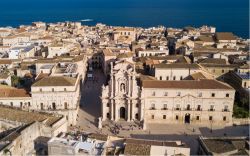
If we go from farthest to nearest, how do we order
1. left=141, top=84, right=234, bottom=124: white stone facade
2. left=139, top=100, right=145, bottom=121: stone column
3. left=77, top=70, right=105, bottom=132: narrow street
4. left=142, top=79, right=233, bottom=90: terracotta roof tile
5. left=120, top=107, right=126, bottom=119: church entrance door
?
left=120, top=107, right=126, bottom=119: church entrance door
left=77, top=70, right=105, bottom=132: narrow street
left=142, top=79, right=233, bottom=90: terracotta roof tile
left=141, top=84, right=234, bottom=124: white stone facade
left=139, top=100, right=145, bottom=121: stone column

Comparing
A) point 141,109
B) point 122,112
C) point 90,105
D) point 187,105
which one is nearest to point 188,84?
point 187,105

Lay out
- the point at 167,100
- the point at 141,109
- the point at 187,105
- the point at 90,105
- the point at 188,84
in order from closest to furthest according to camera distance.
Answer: the point at 141,109, the point at 167,100, the point at 187,105, the point at 188,84, the point at 90,105

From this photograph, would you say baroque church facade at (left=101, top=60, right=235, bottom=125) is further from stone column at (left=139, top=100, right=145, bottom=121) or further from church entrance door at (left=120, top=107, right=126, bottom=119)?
church entrance door at (left=120, top=107, right=126, bottom=119)

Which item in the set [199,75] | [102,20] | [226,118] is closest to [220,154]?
[226,118]

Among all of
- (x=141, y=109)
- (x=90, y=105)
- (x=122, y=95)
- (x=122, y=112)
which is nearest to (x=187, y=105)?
(x=141, y=109)

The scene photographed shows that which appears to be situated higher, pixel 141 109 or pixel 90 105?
pixel 141 109

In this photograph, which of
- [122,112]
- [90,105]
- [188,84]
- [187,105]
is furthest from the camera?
[90,105]

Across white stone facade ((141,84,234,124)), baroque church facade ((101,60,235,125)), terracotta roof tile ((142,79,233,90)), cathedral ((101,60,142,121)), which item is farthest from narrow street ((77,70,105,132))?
terracotta roof tile ((142,79,233,90))

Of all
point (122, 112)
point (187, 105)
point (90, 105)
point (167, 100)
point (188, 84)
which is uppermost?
point (188, 84)

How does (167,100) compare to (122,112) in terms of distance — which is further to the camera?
(122,112)

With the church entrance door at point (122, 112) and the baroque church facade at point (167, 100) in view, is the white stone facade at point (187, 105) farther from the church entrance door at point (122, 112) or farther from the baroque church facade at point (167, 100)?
the church entrance door at point (122, 112)

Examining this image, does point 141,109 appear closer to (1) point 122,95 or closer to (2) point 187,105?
(1) point 122,95
